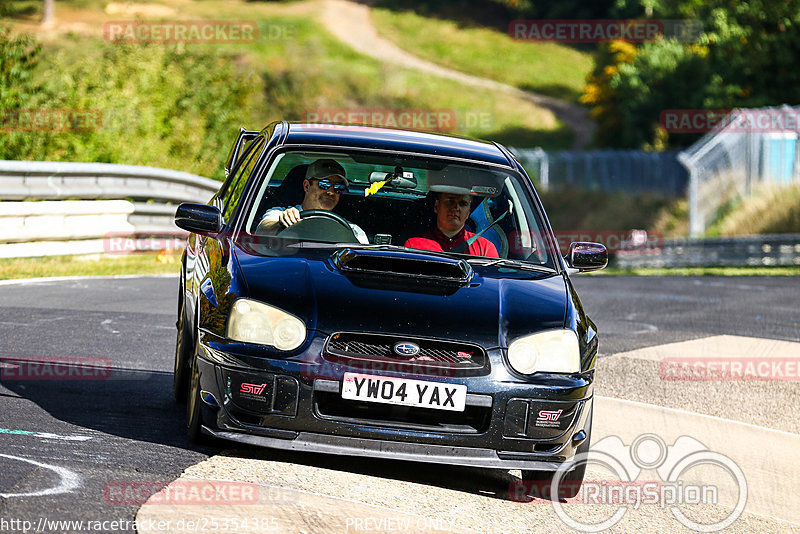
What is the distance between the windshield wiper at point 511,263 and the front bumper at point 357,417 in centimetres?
94

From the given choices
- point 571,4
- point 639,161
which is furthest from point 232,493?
point 571,4

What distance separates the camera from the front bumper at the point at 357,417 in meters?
5.32

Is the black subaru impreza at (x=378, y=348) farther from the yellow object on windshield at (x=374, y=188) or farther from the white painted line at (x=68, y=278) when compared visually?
the white painted line at (x=68, y=278)

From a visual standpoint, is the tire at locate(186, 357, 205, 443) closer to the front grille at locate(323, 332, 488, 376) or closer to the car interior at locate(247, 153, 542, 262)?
the front grille at locate(323, 332, 488, 376)

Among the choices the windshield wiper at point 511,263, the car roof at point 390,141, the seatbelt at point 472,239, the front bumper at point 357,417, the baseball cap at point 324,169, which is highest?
the car roof at point 390,141

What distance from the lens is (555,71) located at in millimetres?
94000

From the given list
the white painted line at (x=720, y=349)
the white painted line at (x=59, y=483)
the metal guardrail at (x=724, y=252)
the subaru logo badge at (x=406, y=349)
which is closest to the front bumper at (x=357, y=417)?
the subaru logo badge at (x=406, y=349)

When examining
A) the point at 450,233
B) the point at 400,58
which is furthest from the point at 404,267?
the point at 400,58

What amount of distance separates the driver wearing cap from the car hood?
45 centimetres

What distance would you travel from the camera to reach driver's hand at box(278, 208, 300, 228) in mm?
6375

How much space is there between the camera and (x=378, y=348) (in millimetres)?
5367

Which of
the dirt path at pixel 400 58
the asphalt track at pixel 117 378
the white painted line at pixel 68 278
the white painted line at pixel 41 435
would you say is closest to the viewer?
the asphalt track at pixel 117 378

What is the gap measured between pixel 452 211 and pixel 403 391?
168cm

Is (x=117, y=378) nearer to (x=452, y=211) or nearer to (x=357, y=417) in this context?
(x=452, y=211)
